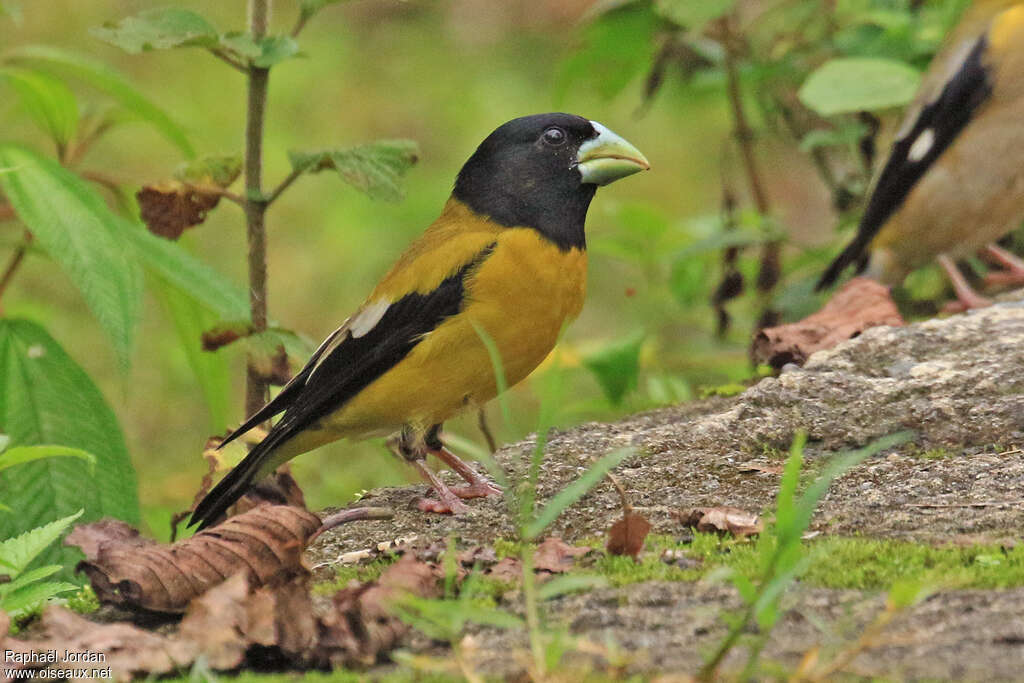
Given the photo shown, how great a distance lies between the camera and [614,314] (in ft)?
31.5

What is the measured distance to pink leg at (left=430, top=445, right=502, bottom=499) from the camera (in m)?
4.07

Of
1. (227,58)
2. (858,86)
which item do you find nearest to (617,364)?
(858,86)

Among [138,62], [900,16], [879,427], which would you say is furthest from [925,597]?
[138,62]

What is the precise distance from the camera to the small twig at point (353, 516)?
331cm

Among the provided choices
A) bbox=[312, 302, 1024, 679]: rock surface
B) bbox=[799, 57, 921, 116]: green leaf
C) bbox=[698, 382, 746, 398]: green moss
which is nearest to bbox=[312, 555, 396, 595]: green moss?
bbox=[312, 302, 1024, 679]: rock surface

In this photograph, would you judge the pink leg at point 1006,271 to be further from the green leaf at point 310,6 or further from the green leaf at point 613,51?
the green leaf at point 310,6

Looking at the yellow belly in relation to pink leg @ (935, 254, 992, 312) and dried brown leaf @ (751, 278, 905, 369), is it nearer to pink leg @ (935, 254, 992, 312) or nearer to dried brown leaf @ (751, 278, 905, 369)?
dried brown leaf @ (751, 278, 905, 369)

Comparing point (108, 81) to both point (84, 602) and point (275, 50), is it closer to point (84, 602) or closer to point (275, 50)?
point (275, 50)

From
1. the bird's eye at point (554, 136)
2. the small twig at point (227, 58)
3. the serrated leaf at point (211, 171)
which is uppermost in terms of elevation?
the small twig at point (227, 58)

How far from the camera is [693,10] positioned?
5.69m

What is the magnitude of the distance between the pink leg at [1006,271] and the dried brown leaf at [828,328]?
50.2 inches

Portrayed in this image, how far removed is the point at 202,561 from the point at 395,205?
432 centimetres

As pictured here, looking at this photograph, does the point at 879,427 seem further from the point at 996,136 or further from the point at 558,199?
the point at 996,136

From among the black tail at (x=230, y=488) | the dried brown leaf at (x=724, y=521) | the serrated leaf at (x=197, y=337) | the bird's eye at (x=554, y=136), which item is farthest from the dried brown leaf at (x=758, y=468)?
the serrated leaf at (x=197, y=337)
